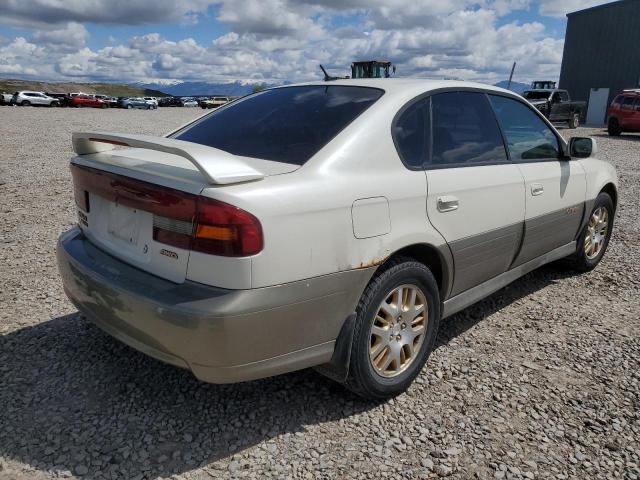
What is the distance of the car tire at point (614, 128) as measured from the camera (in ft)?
63.2

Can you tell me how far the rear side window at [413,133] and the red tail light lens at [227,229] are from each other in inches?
38.9

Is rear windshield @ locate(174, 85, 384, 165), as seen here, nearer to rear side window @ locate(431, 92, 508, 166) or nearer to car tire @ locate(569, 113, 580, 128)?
rear side window @ locate(431, 92, 508, 166)

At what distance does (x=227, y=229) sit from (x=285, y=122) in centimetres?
100

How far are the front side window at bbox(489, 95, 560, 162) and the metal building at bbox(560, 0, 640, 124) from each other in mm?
30632

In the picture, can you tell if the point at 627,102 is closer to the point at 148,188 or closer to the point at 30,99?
the point at 148,188

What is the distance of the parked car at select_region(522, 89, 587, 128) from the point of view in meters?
20.7

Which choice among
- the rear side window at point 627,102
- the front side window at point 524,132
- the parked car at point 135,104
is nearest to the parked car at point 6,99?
the parked car at point 135,104

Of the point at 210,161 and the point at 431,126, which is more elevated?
the point at 431,126

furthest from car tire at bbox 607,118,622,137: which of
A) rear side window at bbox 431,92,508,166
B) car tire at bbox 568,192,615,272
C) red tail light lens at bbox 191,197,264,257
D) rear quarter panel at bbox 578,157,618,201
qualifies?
red tail light lens at bbox 191,197,264,257

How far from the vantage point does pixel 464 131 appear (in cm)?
308

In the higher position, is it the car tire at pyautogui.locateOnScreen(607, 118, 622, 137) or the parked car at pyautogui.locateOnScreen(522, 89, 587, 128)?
the parked car at pyautogui.locateOnScreen(522, 89, 587, 128)

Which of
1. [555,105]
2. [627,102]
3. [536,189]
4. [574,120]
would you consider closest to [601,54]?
[574,120]

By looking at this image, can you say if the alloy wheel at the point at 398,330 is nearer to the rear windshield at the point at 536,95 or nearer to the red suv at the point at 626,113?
the red suv at the point at 626,113

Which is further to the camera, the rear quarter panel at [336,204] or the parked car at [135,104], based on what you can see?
the parked car at [135,104]
